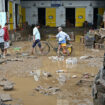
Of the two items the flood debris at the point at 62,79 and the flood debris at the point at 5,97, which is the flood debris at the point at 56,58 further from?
the flood debris at the point at 5,97

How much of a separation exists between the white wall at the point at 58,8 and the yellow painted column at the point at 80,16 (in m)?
0.38

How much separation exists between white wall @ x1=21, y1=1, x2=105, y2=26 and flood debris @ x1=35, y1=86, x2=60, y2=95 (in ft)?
80.4

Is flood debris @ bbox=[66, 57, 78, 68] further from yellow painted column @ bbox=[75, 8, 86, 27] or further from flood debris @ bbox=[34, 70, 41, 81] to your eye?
yellow painted column @ bbox=[75, 8, 86, 27]

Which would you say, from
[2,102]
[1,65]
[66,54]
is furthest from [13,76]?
[66,54]

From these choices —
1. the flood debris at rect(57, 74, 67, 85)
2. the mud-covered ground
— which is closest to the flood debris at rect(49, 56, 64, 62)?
the mud-covered ground

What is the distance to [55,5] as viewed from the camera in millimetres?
30312

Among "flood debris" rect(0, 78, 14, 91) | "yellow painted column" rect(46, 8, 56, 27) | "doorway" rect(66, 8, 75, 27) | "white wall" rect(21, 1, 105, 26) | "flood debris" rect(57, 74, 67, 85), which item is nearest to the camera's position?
"flood debris" rect(0, 78, 14, 91)

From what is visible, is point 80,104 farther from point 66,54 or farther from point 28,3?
point 28,3

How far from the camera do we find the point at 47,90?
671 cm

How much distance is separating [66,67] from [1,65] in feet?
Result: 8.34

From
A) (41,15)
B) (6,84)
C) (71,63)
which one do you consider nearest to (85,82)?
(6,84)

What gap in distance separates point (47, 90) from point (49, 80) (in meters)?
1.07

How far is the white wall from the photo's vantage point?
100 feet

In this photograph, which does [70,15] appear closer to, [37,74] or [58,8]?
[58,8]
